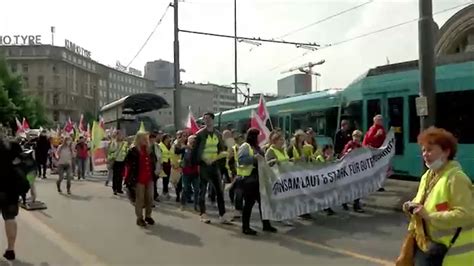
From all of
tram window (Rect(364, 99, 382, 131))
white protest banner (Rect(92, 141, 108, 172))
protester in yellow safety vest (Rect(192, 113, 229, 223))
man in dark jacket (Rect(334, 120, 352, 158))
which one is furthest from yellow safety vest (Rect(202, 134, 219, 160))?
white protest banner (Rect(92, 141, 108, 172))

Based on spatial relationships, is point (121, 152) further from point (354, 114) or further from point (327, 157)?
point (354, 114)

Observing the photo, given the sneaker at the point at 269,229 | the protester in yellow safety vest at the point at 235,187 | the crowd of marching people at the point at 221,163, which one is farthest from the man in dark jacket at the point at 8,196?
the sneaker at the point at 269,229

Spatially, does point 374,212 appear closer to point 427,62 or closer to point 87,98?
point 427,62

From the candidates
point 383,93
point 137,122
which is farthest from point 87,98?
point 383,93

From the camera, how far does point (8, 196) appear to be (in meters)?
7.88

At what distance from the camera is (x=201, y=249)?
8.34m

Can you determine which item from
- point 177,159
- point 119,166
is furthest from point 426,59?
point 119,166

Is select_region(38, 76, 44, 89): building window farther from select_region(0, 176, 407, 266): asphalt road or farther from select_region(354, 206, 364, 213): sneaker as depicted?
select_region(354, 206, 364, 213): sneaker

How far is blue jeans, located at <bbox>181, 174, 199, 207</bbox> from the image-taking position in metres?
11.9

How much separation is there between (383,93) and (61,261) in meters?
11.8

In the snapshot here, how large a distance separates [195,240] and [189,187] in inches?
158

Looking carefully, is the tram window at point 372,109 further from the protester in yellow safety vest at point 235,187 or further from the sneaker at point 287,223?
the sneaker at point 287,223

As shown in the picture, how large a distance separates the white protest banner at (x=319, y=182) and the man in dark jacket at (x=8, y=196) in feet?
12.4

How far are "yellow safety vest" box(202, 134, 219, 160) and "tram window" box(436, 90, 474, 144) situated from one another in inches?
260
